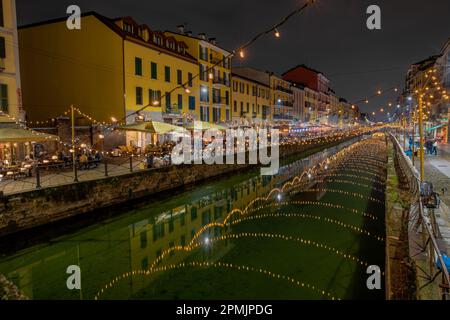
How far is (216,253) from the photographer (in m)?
10.9

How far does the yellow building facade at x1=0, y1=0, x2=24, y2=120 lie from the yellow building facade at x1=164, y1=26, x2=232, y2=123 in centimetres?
1907

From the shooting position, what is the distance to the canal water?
8531mm

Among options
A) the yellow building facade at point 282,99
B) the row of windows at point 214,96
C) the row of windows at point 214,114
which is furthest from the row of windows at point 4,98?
the yellow building facade at point 282,99

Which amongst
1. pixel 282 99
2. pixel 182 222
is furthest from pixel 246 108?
pixel 182 222

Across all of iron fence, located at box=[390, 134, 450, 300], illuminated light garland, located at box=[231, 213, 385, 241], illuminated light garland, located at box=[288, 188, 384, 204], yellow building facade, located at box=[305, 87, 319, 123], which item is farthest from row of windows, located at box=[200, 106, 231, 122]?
yellow building facade, located at box=[305, 87, 319, 123]

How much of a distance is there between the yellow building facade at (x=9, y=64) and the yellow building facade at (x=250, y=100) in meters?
29.7

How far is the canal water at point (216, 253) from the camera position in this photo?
853cm

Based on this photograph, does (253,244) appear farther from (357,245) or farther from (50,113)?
(50,113)

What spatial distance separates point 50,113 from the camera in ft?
91.9

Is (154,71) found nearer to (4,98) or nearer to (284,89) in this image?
(4,98)

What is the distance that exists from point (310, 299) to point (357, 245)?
12.7 ft

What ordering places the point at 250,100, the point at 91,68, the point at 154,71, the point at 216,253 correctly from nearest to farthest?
the point at 216,253 → the point at 91,68 → the point at 154,71 → the point at 250,100

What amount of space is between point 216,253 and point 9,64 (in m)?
16.2
